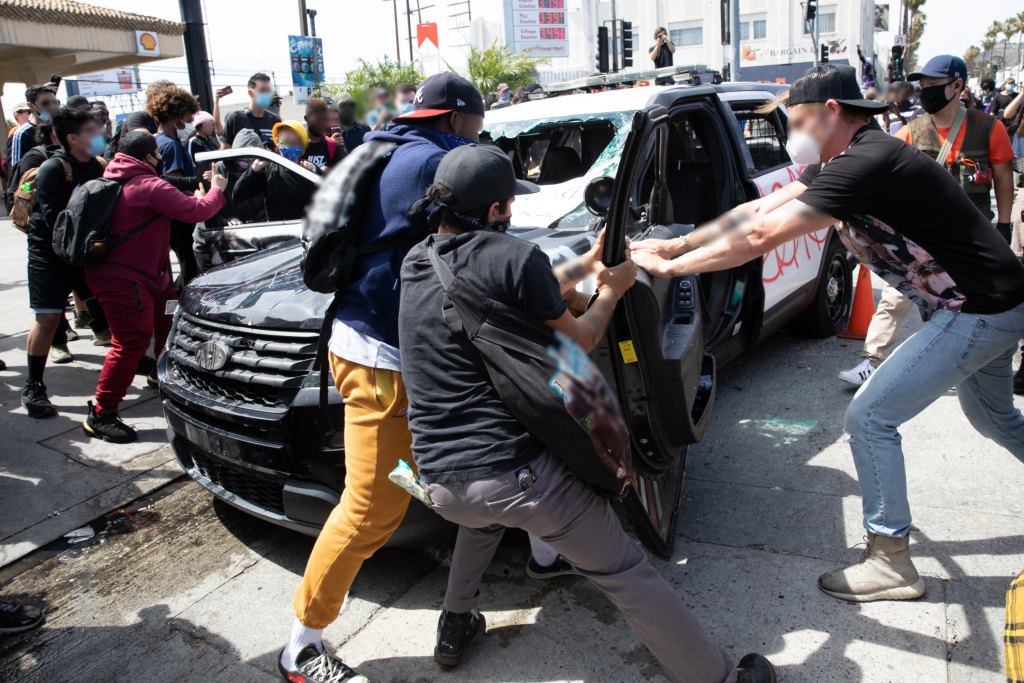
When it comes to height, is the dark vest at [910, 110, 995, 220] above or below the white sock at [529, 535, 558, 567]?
above

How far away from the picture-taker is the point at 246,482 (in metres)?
2.95

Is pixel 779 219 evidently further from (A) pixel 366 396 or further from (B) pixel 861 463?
(A) pixel 366 396

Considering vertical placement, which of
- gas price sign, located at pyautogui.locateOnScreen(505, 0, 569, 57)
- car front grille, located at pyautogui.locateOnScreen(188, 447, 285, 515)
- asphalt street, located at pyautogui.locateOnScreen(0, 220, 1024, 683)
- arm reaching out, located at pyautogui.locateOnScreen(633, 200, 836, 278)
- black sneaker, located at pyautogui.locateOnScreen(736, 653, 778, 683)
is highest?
gas price sign, located at pyautogui.locateOnScreen(505, 0, 569, 57)

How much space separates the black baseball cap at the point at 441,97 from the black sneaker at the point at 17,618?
92.8 inches

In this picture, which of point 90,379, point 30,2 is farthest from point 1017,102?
point 30,2

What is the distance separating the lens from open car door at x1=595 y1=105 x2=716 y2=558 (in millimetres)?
2291

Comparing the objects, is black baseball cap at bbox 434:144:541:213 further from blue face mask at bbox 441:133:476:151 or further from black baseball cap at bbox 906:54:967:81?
black baseball cap at bbox 906:54:967:81

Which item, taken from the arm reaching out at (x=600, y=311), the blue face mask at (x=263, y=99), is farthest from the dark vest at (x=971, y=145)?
the blue face mask at (x=263, y=99)

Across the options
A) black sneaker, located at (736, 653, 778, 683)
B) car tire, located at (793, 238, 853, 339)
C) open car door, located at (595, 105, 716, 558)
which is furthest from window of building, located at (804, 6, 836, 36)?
black sneaker, located at (736, 653, 778, 683)

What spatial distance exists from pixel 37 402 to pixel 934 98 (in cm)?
604

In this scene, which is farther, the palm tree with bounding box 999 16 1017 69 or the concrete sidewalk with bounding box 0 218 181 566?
the palm tree with bounding box 999 16 1017 69

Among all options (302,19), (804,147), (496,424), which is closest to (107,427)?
(496,424)

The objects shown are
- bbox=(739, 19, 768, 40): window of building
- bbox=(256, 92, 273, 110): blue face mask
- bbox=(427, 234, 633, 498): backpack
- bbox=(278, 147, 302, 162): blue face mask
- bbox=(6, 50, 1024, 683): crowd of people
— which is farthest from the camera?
bbox=(739, 19, 768, 40): window of building

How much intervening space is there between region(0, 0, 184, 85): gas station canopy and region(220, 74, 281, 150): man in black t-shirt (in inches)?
417
